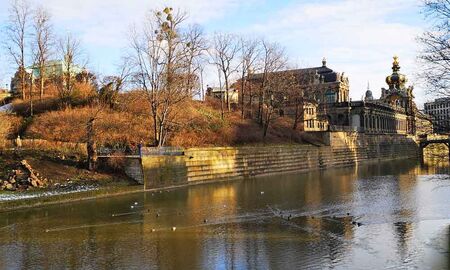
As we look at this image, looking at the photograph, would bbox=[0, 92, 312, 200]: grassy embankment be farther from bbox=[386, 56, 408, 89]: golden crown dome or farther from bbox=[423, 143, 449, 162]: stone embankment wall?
bbox=[386, 56, 408, 89]: golden crown dome

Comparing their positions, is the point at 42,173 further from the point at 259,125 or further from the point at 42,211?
the point at 259,125

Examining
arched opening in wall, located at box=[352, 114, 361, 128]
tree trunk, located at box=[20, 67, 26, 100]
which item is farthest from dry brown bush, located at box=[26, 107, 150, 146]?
arched opening in wall, located at box=[352, 114, 361, 128]

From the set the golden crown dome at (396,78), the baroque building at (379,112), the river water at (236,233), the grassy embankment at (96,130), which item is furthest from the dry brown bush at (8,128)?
the golden crown dome at (396,78)

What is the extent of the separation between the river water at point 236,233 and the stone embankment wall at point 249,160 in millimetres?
6968

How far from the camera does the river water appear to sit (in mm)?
14094

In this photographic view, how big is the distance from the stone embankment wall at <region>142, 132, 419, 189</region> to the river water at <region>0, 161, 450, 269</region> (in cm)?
697

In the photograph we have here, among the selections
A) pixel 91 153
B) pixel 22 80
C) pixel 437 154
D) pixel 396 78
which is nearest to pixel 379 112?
pixel 396 78

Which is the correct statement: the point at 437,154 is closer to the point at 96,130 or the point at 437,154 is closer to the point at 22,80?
the point at 96,130

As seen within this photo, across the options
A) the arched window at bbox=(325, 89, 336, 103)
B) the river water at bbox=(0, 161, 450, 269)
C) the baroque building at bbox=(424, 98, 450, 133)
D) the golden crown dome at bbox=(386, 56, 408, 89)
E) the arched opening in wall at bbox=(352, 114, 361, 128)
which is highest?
the golden crown dome at bbox=(386, 56, 408, 89)

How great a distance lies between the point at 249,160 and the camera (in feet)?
159

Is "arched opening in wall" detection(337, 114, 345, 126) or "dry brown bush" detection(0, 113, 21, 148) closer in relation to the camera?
"dry brown bush" detection(0, 113, 21, 148)

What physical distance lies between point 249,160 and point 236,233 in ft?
99.1

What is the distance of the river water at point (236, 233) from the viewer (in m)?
14.1

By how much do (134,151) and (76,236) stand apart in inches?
759
